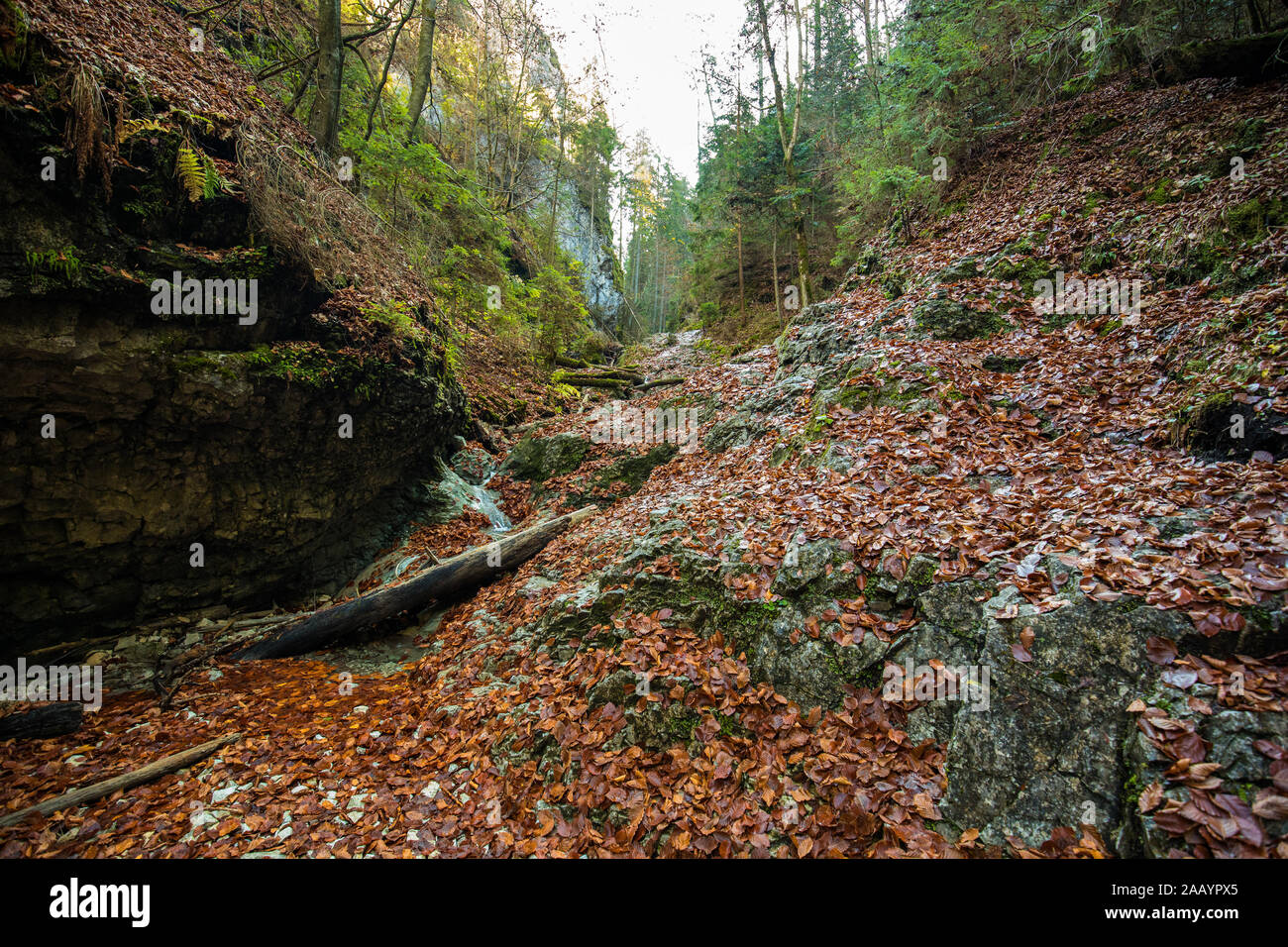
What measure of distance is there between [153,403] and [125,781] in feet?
13.6

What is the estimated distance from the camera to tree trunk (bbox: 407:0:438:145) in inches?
464

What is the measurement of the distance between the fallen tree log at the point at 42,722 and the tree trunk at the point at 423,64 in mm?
12553

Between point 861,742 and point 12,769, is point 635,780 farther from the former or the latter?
point 12,769

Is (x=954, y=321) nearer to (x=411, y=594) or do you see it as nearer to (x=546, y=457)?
(x=546, y=457)

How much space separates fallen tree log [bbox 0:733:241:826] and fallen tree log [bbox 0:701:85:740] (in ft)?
3.87

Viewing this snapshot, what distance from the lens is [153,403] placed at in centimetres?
563

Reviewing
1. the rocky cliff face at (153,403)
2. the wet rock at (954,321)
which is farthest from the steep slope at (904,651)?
the rocky cliff face at (153,403)

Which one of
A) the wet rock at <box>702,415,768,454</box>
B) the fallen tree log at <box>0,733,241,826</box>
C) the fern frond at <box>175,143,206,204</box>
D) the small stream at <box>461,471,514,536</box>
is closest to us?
the fallen tree log at <box>0,733,241,826</box>

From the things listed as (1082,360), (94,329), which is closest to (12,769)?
(94,329)

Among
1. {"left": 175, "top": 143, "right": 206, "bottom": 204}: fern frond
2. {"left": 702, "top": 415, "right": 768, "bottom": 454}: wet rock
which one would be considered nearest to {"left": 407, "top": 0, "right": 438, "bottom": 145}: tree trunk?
{"left": 175, "top": 143, "right": 206, "bottom": 204}: fern frond

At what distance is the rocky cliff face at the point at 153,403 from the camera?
15.5 feet

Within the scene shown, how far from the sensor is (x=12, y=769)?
13.4ft

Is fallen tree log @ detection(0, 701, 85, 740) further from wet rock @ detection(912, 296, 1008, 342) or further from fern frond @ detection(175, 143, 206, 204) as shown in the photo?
wet rock @ detection(912, 296, 1008, 342)

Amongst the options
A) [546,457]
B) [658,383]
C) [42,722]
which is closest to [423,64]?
[658,383]
